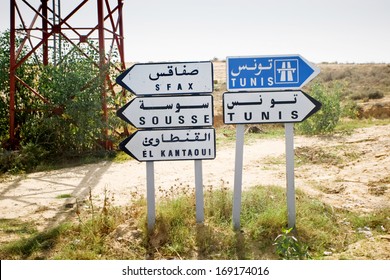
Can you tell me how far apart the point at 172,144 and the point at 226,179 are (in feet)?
12.3

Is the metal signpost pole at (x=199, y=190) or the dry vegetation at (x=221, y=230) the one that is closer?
the dry vegetation at (x=221, y=230)

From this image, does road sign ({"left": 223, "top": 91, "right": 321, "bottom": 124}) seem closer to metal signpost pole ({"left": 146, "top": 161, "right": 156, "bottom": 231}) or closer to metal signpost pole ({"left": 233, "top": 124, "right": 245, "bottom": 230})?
metal signpost pole ({"left": 233, "top": 124, "right": 245, "bottom": 230})

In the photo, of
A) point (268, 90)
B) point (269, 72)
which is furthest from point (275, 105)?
point (269, 72)

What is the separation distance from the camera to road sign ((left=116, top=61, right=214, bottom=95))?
13.8ft

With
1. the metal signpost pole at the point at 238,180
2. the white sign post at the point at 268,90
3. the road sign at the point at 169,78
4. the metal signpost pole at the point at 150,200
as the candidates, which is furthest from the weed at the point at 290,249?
the road sign at the point at 169,78

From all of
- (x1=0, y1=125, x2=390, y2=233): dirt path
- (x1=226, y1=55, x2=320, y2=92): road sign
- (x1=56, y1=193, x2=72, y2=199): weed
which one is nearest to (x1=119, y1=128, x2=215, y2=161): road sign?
(x1=226, y1=55, x2=320, y2=92): road sign

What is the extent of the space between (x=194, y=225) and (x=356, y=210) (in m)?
2.48

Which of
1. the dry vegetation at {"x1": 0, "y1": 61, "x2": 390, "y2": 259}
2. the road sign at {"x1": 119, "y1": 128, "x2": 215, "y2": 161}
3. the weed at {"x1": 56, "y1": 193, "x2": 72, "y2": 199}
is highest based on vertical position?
the road sign at {"x1": 119, "y1": 128, "x2": 215, "y2": 161}

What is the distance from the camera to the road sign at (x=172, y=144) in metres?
4.28

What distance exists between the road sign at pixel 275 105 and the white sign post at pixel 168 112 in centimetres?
36

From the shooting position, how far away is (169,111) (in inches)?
168

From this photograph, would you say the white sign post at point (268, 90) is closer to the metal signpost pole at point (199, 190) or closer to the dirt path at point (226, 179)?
the metal signpost pole at point (199, 190)
